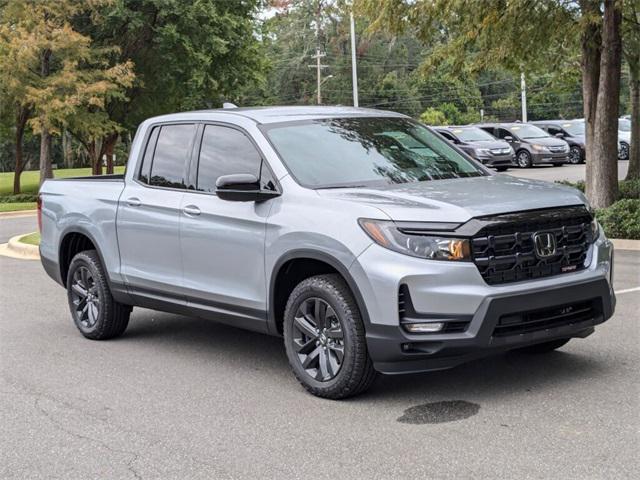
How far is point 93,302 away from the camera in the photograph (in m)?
8.45

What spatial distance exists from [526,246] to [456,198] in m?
0.52

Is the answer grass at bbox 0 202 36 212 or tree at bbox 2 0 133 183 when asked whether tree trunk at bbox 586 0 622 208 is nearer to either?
grass at bbox 0 202 36 212

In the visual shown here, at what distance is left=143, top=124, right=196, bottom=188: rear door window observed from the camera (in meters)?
7.55

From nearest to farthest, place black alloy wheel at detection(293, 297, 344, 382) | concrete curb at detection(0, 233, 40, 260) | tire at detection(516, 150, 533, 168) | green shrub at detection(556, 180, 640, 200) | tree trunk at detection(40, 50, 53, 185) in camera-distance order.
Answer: black alloy wheel at detection(293, 297, 344, 382) → concrete curb at detection(0, 233, 40, 260) → green shrub at detection(556, 180, 640, 200) → tire at detection(516, 150, 533, 168) → tree trunk at detection(40, 50, 53, 185)

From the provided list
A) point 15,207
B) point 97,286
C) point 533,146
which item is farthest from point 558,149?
point 97,286

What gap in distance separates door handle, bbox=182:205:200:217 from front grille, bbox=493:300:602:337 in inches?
100

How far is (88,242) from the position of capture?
8789 millimetres

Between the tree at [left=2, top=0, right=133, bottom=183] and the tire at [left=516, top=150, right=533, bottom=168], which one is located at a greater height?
the tree at [left=2, top=0, right=133, bottom=183]

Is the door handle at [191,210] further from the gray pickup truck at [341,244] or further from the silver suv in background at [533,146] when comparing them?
the silver suv in background at [533,146]

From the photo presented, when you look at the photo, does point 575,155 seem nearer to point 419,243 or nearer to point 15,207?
point 15,207

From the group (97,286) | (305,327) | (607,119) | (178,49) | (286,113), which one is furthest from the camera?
(178,49)

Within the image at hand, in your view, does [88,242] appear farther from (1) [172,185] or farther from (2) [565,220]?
(2) [565,220]

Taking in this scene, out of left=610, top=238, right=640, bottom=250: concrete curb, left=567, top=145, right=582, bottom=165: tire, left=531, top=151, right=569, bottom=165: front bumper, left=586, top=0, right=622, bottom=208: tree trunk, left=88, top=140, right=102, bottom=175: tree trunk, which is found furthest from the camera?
left=88, top=140, right=102, bottom=175: tree trunk

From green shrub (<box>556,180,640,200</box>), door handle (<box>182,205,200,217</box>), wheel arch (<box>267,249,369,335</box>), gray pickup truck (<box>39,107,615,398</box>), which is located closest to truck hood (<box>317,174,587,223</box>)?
gray pickup truck (<box>39,107,615,398</box>)
